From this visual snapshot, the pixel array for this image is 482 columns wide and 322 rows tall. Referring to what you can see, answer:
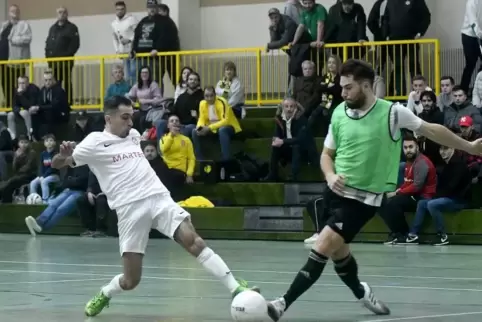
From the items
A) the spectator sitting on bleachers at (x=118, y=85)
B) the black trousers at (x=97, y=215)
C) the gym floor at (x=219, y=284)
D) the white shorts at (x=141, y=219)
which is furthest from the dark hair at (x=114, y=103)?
the spectator sitting on bleachers at (x=118, y=85)

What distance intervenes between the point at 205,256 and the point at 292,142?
40.0 feet

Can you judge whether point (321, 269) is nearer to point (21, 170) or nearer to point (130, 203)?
point (130, 203)

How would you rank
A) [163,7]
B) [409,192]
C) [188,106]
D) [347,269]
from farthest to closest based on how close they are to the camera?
1. [163,7]
2. [188,106]
3. [409,192]
4. [347,269]

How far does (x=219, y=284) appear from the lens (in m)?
12.9

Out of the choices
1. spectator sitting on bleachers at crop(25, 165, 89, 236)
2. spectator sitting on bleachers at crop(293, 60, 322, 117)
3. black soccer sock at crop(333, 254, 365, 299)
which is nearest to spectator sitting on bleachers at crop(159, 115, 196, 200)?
spectator sitting on bleachers at crop(25, 165, 89, 236)

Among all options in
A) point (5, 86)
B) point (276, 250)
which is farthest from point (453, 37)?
point (5, 86)

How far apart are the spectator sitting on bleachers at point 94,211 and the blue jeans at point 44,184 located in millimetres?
1585

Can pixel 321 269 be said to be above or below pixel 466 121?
below

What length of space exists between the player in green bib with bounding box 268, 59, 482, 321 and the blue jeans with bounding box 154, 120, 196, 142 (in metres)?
14.4

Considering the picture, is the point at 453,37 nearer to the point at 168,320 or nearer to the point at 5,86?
the point at 5,86

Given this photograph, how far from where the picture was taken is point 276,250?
18.6 metres

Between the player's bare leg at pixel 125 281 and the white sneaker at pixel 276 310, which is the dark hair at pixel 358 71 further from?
the player's bare leg at pixel 125 281

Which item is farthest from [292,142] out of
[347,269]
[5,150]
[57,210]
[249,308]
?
[249,308]

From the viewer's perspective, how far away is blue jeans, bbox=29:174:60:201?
964 inches
